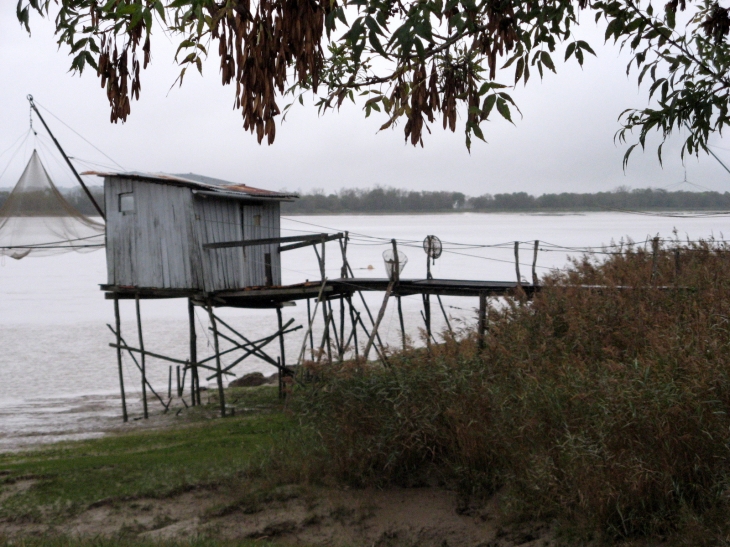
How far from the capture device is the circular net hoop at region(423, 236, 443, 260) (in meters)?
17.6

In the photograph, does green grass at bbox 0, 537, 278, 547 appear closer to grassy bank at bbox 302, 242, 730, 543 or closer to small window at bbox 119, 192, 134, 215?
grassy bank at bbox 302, 242, 730, 543

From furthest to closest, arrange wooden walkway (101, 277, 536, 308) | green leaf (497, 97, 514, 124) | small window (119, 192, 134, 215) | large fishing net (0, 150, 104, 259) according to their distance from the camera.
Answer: large fishing net (0, 150, 104, 259) → small window (119, 192, 134, 215) → wooden walkway (101, 277, 536, 308) → green leaf (497, 97, 514, 124)

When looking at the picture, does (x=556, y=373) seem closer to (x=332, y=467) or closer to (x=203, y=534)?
(x=332, y=467)

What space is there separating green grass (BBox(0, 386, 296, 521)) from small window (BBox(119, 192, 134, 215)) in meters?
5.07

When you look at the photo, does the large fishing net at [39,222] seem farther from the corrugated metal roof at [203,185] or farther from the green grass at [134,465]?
the green grass at [134,465]

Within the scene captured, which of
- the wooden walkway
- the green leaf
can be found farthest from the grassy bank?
the wooden walkway

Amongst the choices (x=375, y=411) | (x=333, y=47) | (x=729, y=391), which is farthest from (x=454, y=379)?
(x=333, y=47)

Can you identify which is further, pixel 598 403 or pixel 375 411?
pixel 375 411

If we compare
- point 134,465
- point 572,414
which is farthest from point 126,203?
point 572,414

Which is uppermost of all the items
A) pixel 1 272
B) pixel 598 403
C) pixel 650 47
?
pixel 650 47

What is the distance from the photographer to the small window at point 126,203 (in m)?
18.1

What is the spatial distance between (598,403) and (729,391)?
1.11m

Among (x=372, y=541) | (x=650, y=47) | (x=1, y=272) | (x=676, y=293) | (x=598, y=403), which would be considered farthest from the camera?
(x=1, y=272)

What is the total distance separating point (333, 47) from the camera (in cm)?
634
